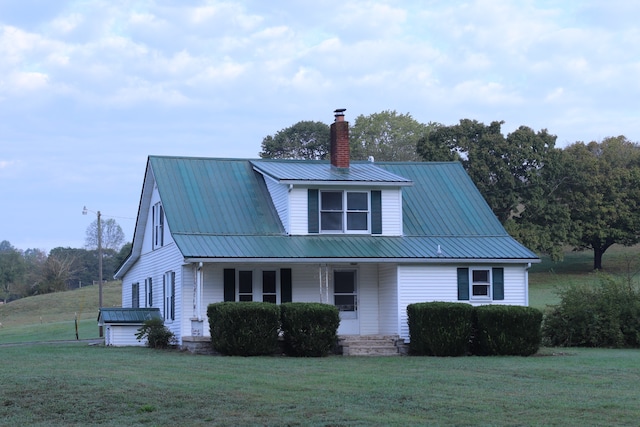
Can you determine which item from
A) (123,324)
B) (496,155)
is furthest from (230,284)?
(496,155)

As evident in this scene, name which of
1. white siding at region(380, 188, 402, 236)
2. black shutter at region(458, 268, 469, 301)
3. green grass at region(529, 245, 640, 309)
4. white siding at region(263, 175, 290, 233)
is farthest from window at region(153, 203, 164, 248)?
green grass at region(529, 245, 640, 309)

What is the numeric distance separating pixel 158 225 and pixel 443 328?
11.2m

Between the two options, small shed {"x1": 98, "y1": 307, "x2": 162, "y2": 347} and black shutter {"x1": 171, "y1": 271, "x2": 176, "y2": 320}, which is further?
small shed {"x1": 98, "y1": 307, "x2": 162, "y2": 347}

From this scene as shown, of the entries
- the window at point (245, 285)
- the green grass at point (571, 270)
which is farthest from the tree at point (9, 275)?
the window at point (245, 285)

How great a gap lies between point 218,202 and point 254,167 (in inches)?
101

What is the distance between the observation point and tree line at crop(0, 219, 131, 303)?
303ft

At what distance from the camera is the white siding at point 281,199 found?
2905 cm

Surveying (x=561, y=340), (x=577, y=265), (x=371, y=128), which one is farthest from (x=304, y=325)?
(x=371, y=128)

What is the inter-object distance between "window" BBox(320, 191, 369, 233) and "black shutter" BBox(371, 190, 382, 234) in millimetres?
189

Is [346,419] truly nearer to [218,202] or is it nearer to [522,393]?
[522,393]

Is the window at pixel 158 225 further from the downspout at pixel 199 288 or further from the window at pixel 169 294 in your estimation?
the downspout at pixel 199 288

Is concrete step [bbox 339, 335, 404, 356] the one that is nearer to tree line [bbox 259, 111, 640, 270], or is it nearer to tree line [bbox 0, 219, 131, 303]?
tree line [bbox 259, 111, 640, 270]

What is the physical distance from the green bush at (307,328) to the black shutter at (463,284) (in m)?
5.28

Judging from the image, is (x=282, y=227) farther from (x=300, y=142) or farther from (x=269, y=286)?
(x=300, y=142)
